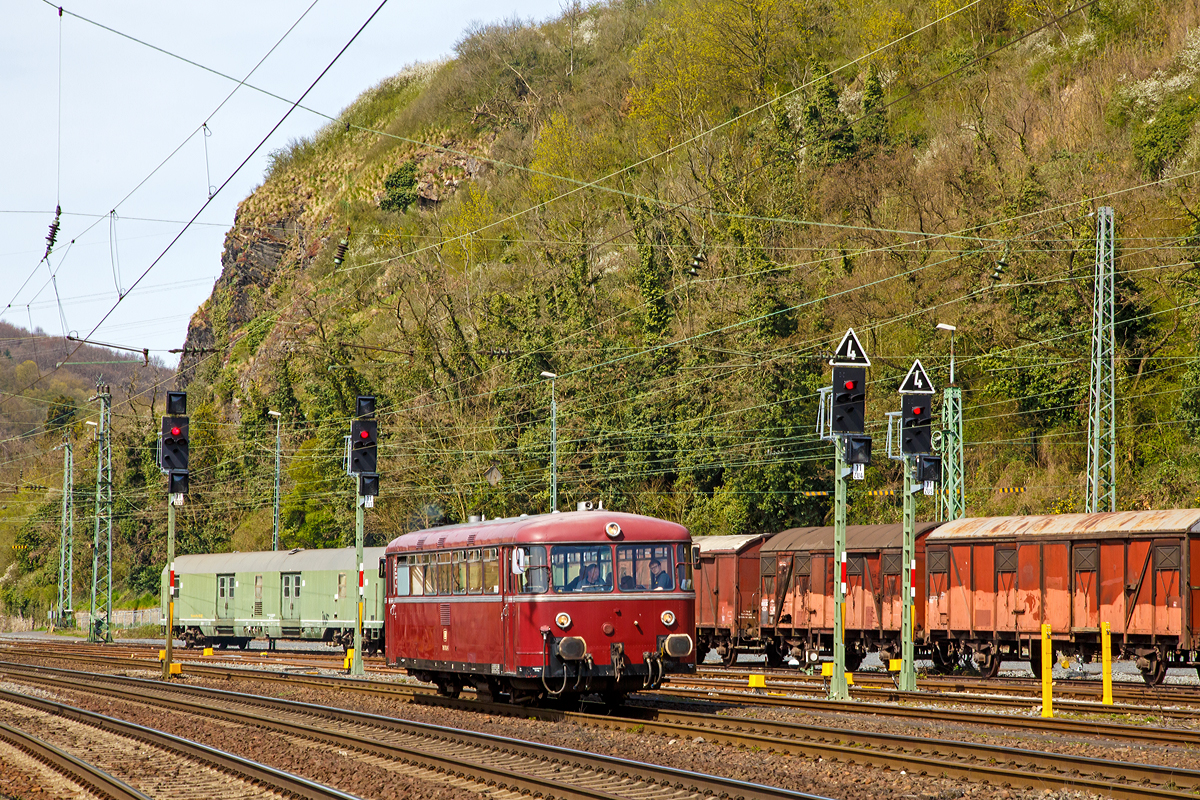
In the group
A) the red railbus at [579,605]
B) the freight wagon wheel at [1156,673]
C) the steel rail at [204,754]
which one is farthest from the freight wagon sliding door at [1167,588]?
the steel rail at [204,754]

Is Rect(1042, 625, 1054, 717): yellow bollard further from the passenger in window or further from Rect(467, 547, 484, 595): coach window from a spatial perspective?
Rect(467, 547, 484, 595): coach window

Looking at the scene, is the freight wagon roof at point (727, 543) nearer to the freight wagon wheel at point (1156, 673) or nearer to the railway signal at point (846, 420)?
the freight wagon wheel at point (1156, 673)

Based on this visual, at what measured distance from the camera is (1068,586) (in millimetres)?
25094

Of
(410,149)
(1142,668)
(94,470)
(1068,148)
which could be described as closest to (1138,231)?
(1068,148)

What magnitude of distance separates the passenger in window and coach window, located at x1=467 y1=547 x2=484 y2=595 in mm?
2751

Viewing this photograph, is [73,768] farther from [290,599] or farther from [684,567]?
[290,599]

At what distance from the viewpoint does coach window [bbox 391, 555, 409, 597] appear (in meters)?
22.6

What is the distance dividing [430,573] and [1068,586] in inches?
514

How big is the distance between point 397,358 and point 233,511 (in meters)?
15.8

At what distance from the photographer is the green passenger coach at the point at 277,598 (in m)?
41.5

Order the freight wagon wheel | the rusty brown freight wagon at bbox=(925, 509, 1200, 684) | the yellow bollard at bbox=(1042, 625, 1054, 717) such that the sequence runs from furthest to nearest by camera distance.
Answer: the freight wagon wheel, the rusty brown freight wagon at bbox=(925, 509, 1200, 684), the yellow bollard at bbox=(1042, 625, 1054, 717)

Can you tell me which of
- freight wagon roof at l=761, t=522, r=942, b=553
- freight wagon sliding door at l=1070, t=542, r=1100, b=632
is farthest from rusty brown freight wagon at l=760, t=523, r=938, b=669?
freight wagon sliding door at l=1070, t=542, r=1100, b=632

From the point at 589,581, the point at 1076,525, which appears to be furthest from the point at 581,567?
the point at 1076,525

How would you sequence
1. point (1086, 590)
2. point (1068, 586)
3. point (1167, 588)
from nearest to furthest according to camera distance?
point (1167, 588) < point (1086, 590) < point (1068, 586)
